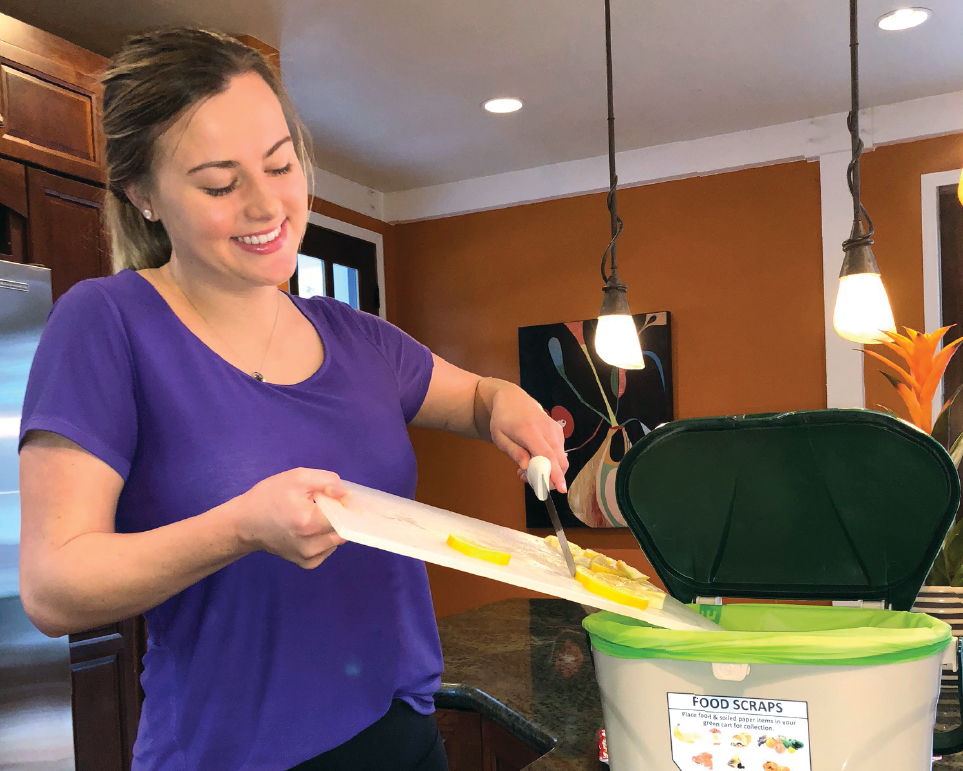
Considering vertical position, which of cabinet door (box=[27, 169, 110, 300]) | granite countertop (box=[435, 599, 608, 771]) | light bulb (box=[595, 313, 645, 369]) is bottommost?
granite countertop (box=[435, 599, 608, 771])

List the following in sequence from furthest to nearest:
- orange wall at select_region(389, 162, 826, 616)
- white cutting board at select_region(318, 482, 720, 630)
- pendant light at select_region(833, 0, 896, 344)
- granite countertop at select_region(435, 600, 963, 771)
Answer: orange wall at select_region(389, 162, 826, 616) → pendant light at select_region(833, 0, 896, 344) → granite countertop at select_region(435, 600, 963, 771) → white cutting board at select_region(318, 482, 720, 630)

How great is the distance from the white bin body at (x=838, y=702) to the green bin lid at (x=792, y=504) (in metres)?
0.17

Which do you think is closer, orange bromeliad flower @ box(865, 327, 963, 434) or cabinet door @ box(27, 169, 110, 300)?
orange bromeliad flower @ box(865, 327, 963, 434)

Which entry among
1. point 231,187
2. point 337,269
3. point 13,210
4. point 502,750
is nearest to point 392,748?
point 231,187

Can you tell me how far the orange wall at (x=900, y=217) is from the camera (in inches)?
132

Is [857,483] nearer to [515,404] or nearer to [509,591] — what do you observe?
[515,404]

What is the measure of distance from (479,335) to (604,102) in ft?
4.91

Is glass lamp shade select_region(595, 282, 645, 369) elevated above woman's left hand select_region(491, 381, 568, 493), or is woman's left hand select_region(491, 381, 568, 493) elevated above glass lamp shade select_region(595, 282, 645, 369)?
glass lamp shade select_region(595, 282, 645, 369)

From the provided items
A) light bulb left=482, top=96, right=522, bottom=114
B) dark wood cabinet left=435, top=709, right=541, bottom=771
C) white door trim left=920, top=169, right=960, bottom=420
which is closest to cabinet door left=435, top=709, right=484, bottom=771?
dark wood cabinet left=435, top=709, right=541, bottom=771

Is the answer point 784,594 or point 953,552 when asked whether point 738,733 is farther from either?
point 953,552

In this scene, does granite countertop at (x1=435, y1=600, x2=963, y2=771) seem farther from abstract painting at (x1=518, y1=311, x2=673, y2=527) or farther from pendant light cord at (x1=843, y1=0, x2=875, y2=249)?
abstract painting at (x1=518, y1=311, x2=673, y2=527)

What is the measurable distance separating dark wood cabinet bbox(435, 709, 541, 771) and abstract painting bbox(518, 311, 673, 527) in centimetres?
233

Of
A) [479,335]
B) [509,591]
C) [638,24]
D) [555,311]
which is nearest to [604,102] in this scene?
[638,24]

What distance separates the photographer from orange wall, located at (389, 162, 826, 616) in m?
3.62
